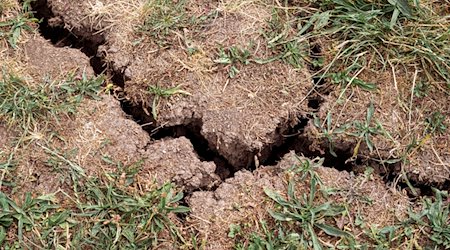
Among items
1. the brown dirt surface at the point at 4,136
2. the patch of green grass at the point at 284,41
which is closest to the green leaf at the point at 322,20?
the patch of green grass at the point at 284,41

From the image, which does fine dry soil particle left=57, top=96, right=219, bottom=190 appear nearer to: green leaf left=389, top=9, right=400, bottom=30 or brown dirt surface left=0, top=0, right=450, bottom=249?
brown dirt surface left=0, top=0, right=450, bottom=249

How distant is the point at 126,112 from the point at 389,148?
1.25 metres

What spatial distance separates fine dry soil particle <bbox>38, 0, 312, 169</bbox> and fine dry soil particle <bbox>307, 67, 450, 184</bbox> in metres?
0.20

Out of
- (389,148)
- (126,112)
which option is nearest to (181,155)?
(126,112)

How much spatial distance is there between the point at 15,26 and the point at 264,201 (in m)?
1.49

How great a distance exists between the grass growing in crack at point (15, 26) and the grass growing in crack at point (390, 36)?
1.35 metres

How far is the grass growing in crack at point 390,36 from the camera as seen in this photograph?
3.06 metres

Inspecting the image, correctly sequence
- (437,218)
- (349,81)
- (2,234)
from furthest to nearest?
1. (349,81)
2. (437,218)
3. (2,234)

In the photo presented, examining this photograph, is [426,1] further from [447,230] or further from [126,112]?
[126,112]

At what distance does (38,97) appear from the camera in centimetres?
296

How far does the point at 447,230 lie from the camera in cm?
276

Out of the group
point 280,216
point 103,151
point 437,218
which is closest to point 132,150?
point 103,151

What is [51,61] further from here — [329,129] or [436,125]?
[436,125]

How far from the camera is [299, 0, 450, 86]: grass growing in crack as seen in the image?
10.0 feet
